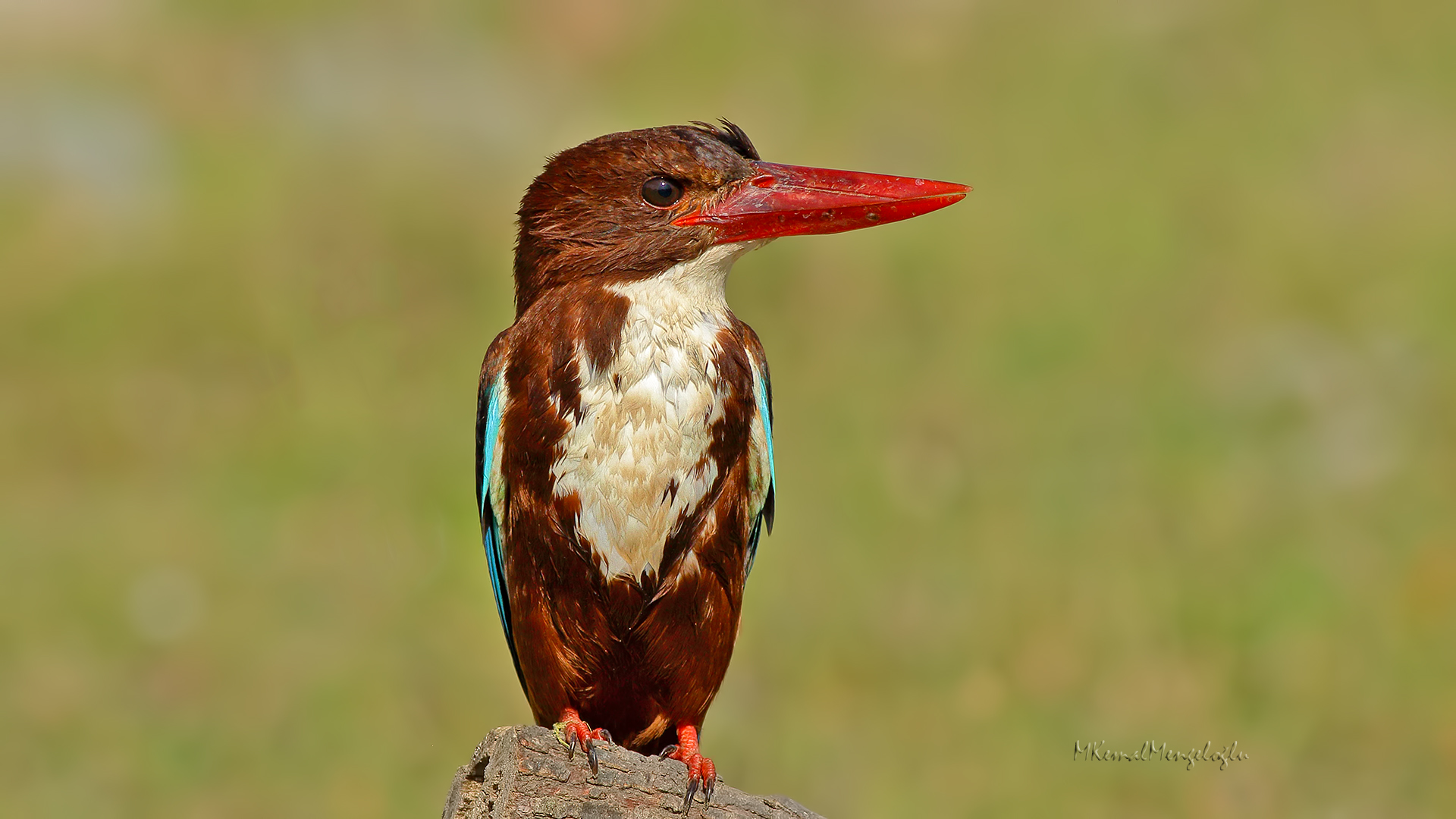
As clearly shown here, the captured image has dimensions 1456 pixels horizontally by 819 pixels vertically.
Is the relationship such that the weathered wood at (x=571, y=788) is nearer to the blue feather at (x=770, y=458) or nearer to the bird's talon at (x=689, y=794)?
the bird's talon at (x=689, y=794)

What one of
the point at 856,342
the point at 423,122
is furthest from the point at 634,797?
the point at 423,122

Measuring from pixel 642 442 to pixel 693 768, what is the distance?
770mm

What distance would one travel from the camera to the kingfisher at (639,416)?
3.77 metres

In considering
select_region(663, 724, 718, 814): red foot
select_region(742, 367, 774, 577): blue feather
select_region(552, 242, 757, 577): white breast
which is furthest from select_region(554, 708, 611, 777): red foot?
select_region(742, 367, 774, 577): blue feather

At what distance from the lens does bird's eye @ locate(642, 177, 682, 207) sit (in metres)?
3.92

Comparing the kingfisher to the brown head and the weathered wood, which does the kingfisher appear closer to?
the brown head

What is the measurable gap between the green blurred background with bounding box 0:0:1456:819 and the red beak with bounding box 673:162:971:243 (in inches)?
→ 103

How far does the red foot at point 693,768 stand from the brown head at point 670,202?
1171 millimetres

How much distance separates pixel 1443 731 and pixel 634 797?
12.9 ft

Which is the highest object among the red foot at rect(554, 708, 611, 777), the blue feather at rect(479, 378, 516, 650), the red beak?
the red beak

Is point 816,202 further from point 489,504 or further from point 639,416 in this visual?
point 489,504

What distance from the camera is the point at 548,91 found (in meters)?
11.1

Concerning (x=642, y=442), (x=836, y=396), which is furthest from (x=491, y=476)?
(x=836, y=396)

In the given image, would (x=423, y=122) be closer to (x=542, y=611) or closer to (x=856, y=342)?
(x=856, y=342)
